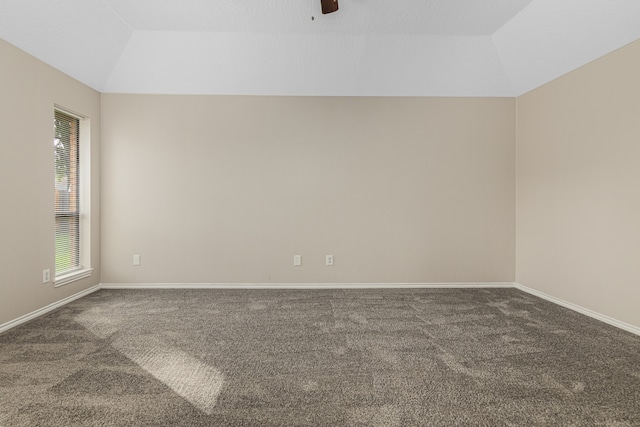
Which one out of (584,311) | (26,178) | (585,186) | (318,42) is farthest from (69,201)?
(584,311)

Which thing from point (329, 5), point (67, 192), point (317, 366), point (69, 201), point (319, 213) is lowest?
point (317, 366)

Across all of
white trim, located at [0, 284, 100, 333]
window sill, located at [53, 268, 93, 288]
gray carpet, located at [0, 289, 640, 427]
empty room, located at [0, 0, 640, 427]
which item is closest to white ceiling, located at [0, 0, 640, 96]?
empty room, located at [0, 0, 640, 427]

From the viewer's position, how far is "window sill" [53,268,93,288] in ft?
11.0

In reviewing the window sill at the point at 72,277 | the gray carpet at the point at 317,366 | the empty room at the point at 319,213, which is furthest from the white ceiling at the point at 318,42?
the gray carpet at the point at 317,366

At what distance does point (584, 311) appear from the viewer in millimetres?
3201

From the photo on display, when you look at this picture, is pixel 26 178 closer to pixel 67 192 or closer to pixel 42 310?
pixel 67 192

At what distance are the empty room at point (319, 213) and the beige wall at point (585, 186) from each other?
21 millimetres

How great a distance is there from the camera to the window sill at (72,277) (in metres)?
3.35

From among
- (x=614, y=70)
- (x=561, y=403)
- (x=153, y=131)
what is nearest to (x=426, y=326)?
(x=561, y=403)

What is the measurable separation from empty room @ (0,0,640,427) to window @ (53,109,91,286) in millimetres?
28

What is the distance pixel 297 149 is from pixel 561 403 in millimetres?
3435

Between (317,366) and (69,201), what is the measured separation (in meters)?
3.47

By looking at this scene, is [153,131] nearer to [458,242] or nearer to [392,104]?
[392,104]

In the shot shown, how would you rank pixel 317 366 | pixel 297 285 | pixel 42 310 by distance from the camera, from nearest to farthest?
pixel 317 366 → pixel 42 310 → pixel 297 285
